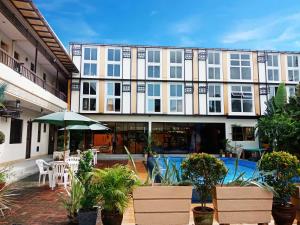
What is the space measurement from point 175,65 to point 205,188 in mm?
18559

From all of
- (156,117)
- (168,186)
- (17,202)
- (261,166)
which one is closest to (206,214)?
(168,186)

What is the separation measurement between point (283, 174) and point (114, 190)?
2843 mm

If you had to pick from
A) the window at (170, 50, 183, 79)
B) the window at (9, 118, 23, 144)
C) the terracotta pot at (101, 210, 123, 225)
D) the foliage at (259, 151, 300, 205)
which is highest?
the window at (170, 50, 183, 79)

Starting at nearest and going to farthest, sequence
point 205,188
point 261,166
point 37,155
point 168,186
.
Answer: point 168,186 → point 205,188 → point 261,166 → point 37,155

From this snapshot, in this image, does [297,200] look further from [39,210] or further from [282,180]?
[39,210]

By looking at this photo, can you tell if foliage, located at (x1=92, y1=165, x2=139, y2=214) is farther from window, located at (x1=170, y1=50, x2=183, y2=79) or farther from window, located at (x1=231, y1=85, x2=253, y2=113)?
window, located at (x1=231, y1=85, x2=253, y2=113)

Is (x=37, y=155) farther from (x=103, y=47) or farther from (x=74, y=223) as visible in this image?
(x=74, y=223)

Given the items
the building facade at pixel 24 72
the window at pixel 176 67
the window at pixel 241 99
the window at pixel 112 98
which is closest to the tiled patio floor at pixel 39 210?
the building facade at pixel 24 72

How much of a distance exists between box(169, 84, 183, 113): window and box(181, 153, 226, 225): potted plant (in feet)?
57.3

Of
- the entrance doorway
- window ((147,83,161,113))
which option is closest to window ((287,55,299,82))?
window ((147,83,161,113))

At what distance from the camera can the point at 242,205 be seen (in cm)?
420

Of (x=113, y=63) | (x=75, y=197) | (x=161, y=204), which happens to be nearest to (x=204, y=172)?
(x=161, y=204)

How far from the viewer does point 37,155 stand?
17531 millimetres

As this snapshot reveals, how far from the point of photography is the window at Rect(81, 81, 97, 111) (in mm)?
21281
